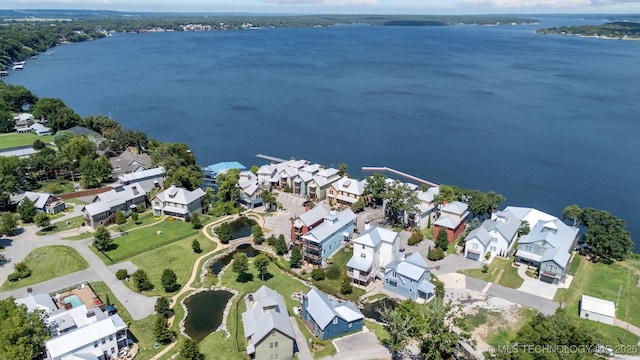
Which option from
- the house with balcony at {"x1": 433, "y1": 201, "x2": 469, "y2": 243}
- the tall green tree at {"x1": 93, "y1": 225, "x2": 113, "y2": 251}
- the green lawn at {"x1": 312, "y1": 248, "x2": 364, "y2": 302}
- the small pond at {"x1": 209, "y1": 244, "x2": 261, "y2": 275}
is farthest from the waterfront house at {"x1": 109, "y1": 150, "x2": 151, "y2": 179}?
the house with balcony at {"x1": 433, "y1": 201, "x2": 469, "y2": 243}

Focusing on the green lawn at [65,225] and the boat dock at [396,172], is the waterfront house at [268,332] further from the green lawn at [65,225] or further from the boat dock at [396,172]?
the boat dock at [396,172]

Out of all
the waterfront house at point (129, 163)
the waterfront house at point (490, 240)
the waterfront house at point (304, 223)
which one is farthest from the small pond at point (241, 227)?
the waterfront house at point (490, 240)

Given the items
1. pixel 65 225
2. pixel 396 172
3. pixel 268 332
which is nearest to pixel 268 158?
pixel 396 172

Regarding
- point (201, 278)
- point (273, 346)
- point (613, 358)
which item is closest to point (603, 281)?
point (613, 358)

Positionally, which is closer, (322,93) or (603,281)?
(603,281)

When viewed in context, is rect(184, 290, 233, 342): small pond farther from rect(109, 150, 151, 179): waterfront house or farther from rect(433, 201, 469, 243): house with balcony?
rect(109, 150, 151, 179): waterfront house

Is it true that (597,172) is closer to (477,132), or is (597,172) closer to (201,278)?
(477,132)
